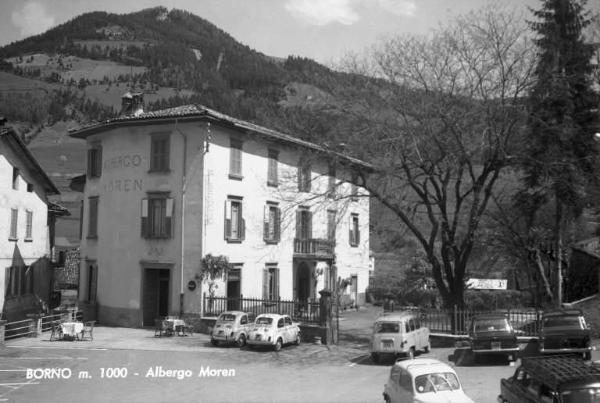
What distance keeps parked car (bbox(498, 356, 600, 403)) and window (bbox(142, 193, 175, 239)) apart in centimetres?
2180

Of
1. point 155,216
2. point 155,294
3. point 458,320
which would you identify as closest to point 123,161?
point 155,216

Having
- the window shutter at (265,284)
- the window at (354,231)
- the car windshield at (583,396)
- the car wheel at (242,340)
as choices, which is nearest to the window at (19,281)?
the window shutter at (265,284)

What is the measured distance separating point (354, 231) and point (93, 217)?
19360mm

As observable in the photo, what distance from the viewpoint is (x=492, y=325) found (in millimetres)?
20969

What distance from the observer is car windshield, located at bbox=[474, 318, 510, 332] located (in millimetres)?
20828

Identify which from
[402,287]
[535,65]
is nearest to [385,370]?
[535,65]

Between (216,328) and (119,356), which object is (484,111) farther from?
(119,356)

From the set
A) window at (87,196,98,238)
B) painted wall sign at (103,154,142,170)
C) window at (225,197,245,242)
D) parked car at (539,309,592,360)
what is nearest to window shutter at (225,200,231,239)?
window at (225,197,245,242)

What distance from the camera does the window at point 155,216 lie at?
1241 inches

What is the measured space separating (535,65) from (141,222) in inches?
845

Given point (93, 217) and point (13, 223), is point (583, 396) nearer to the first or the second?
point (93, 217)

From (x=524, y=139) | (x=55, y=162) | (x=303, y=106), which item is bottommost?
(x=524, y=139)

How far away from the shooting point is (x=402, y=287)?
49062 millimetres

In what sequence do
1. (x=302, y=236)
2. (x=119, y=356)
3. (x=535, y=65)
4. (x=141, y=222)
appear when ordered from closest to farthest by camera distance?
(x=119, y=356) → (x=535, y=65) → (x=141, y=222) → (x=302, y=236)
